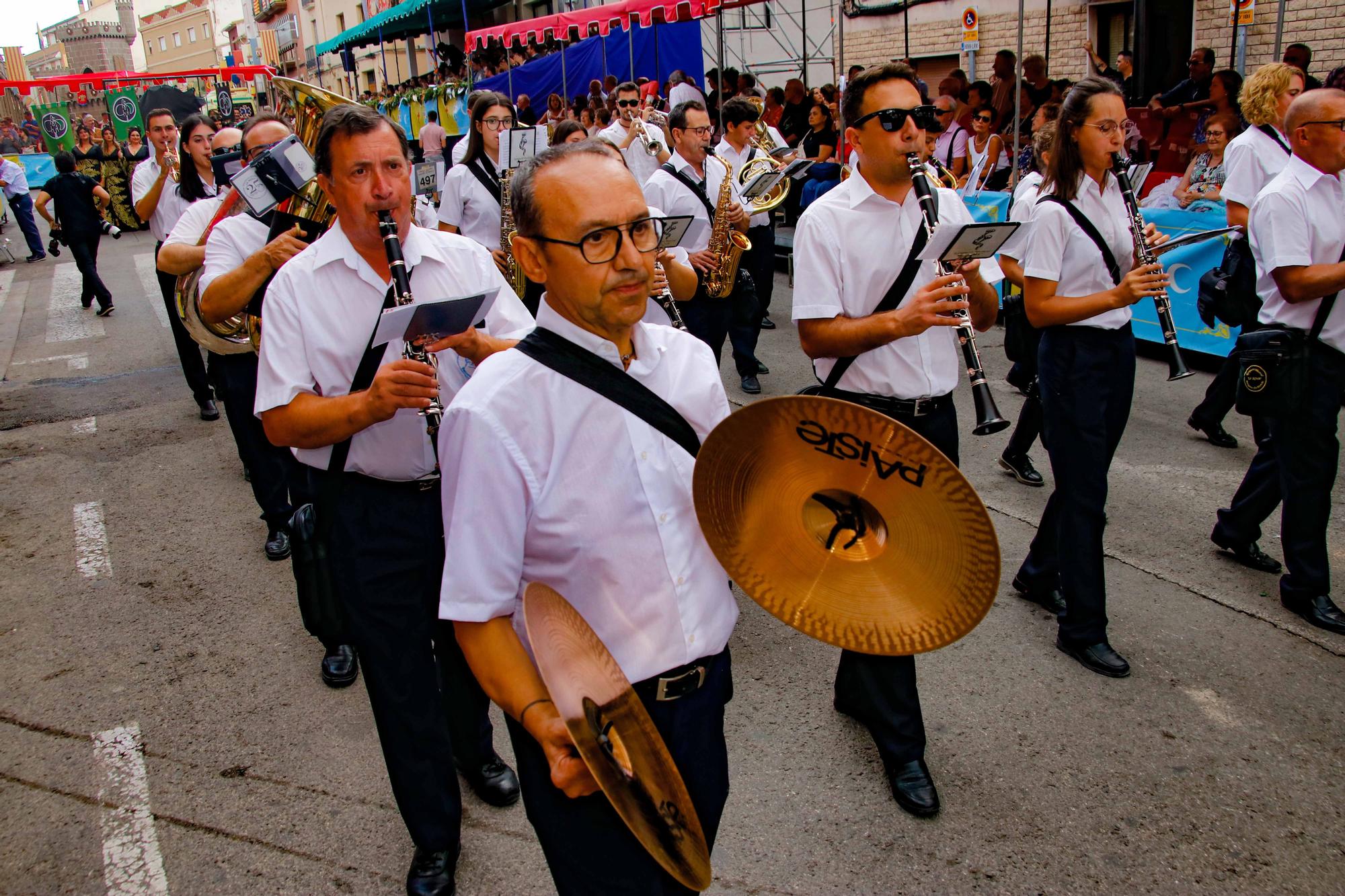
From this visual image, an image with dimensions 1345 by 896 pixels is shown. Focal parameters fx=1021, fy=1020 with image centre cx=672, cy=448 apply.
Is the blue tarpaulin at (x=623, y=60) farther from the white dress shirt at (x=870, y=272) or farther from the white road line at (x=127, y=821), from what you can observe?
the white road line at (x=127, y=821)

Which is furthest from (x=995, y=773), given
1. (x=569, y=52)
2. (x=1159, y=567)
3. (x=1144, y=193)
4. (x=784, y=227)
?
(x=569, y=52)

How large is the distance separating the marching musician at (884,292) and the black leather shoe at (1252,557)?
2288mm

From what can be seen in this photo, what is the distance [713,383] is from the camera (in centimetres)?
189

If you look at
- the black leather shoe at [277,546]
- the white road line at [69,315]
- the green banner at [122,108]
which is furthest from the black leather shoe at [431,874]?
the green banner at [122,108]

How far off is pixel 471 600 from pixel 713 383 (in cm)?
59

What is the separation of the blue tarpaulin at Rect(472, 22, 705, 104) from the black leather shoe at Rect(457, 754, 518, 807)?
554 inches

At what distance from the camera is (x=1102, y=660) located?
151 inches

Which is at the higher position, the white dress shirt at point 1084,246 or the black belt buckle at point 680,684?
the white dress shirt at point 1084,246

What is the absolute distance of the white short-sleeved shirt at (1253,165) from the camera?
595cm

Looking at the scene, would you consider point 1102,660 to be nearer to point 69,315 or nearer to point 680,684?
point 680,684

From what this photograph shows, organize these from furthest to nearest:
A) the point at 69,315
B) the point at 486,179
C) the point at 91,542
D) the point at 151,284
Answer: the point at 151,284
the point at 69,315
the point at 486,179
the point at 91,542

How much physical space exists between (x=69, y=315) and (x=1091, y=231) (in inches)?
518

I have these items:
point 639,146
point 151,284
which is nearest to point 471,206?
point 639,146

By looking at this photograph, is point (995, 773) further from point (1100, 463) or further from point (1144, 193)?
point (1144, 193)
